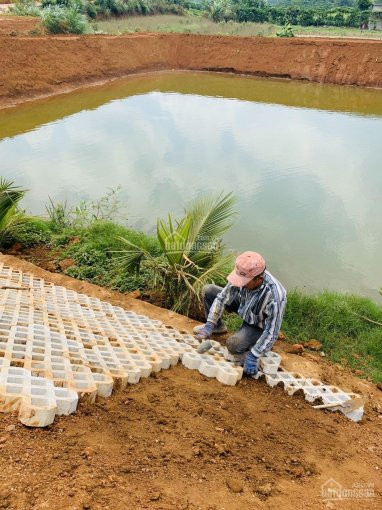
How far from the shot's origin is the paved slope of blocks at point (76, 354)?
228cm

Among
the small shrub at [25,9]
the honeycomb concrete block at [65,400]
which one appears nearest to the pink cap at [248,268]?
the honeycomb concrete block at [65,400]

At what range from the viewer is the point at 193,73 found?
2680 cm

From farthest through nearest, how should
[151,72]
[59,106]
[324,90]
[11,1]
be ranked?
[11,1]
[151,72]
[324,90]
[59,106]

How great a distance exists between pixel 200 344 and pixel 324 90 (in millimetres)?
22911

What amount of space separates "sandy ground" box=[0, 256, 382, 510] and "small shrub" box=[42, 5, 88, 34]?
24406 mm

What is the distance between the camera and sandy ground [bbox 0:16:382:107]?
18219mm

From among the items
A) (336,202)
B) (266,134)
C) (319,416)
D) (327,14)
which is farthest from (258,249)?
(327,14)

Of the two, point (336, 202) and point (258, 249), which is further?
point (336, 202)

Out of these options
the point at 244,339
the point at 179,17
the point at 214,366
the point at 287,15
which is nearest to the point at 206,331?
the point at 244,339

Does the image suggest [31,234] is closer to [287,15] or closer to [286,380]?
[286,380]

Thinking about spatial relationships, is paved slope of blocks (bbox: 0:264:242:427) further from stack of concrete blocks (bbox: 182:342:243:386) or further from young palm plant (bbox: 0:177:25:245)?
young palm plant (bbox: 0:177:25:245)

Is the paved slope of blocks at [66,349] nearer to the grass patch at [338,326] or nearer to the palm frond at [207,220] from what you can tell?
the palm frond at [207,220]

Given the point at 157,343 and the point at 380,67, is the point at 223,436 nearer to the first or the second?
the point at 157,343

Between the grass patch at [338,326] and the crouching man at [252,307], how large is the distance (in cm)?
123
